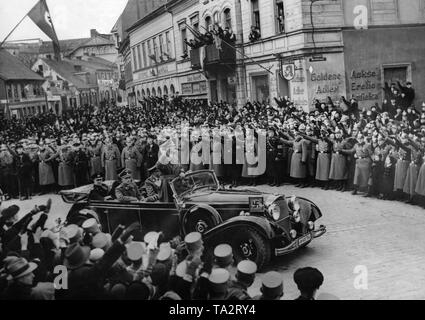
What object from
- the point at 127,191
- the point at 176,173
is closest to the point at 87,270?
the point at 127,191

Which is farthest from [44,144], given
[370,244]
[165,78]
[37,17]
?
[165,78]

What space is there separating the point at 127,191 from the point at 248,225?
101 inches

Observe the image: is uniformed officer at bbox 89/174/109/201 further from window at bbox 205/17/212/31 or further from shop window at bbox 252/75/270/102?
window at bbox 205/17/212/31

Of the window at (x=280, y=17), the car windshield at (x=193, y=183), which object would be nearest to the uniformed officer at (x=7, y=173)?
the car windshield at (x=193, y=183)

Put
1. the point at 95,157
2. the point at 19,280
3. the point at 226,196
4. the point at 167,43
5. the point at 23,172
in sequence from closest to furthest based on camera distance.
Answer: the point at 19,280 < the point at 226,196 < the point at 23,172 < the point at 95,157 < the point at 167,43

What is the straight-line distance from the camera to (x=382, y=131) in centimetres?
1120

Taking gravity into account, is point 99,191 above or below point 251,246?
above

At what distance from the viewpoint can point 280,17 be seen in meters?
19.2

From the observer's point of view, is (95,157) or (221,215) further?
(95,157)

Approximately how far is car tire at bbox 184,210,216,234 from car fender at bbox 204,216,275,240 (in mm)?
409

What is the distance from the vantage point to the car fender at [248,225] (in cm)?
720

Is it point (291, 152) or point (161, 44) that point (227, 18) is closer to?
point (161, 44)

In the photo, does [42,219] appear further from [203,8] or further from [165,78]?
[165,78]

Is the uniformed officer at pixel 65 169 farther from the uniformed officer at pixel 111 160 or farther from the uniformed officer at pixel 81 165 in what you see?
the uniformed officer at pixel 111 160
